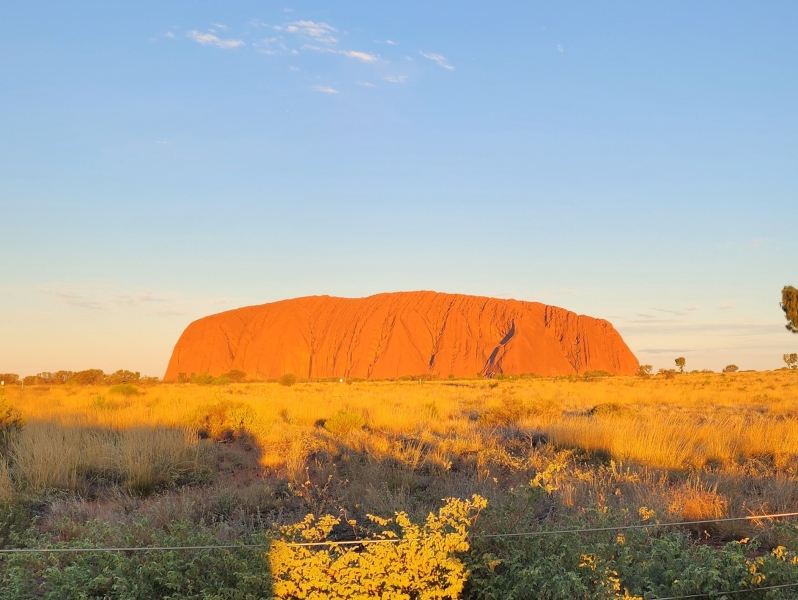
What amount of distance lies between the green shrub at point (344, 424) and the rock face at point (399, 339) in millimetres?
72363

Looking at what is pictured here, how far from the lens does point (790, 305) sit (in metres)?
44.2

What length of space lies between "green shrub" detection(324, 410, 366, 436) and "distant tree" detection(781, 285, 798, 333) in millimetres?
40572

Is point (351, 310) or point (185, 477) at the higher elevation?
point (351, 310)

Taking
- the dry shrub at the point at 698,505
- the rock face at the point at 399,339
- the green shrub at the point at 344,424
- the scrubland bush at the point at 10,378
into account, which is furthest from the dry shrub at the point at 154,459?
the rock face at the point at 399,339

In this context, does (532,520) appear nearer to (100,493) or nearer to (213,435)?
(100,493)

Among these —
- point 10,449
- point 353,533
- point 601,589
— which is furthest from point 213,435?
point 601,589

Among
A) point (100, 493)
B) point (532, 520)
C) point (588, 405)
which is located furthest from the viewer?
point (588, 405)

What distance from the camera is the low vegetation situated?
4.23 metres

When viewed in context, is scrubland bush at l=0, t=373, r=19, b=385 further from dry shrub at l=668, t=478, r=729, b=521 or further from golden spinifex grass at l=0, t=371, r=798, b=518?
dry shrub at l=668, t=478, r=729, b=521

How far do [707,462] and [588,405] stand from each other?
41.8 ft

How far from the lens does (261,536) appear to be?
179 inches

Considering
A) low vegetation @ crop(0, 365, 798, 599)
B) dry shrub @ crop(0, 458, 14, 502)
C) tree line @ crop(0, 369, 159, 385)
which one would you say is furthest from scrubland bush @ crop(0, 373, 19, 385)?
dry shrub @ crop(0, 458, 14, 502)

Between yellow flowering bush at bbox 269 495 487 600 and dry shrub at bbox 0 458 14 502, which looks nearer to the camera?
yellow flowering bush at bbox 269 495 487 600

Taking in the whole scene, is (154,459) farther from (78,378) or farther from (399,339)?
(399,339)
